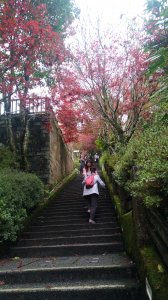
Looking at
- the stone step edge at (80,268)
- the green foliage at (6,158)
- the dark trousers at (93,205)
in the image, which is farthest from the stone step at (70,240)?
the green foliage at (6,158)

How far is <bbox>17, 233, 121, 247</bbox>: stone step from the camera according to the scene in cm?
582

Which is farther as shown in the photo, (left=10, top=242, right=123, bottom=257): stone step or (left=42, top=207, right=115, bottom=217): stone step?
(left=42, top=207, right=115, bottom=217): stone step

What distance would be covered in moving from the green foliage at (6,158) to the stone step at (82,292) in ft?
19.9

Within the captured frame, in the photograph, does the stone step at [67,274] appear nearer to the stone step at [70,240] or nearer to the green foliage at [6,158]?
the stone step at [70,240]

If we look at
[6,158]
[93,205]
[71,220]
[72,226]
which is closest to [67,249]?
[72,226]

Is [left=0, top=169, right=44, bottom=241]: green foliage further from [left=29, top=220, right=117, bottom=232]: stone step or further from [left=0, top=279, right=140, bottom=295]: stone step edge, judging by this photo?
[left=0, top=279, right=140, bottom=295]: stone step edge

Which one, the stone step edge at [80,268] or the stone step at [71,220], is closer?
the stone step edge at [80,268]

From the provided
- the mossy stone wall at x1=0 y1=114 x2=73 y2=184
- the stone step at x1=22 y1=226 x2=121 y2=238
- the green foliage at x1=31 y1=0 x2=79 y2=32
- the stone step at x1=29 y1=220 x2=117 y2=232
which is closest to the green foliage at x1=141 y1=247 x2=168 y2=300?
the stone step at x1=22 y1=226 x2=121 y2=238

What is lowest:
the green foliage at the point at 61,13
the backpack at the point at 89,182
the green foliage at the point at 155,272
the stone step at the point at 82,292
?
the stone step at the point at 82,292

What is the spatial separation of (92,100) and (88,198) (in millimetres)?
4290

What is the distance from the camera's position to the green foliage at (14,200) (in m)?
5.32

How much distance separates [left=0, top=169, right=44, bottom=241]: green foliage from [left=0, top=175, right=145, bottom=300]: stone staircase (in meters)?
0.52

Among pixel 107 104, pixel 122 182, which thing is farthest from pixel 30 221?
pixel 107 104

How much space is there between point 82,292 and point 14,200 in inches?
110
